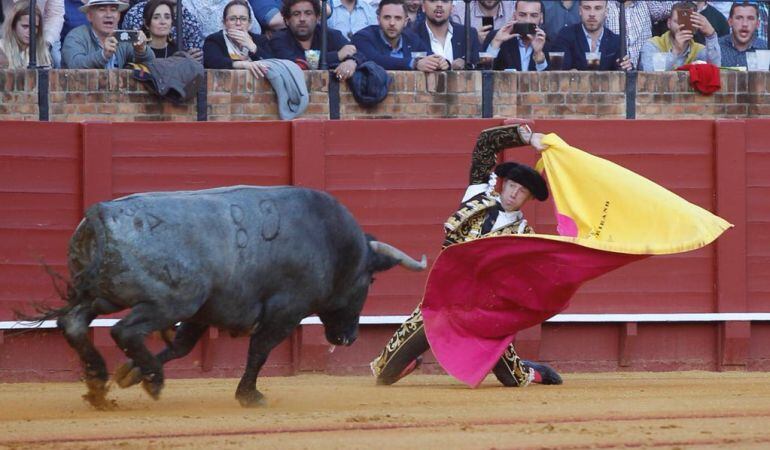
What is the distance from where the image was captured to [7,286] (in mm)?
9648

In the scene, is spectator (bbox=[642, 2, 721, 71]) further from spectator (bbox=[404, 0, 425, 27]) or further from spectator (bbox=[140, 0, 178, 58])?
spectator (bbox=[140, 0, 178, 58])

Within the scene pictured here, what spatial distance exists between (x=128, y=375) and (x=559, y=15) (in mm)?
5745

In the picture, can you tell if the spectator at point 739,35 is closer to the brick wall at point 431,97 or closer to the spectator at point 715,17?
the spectator at point 715,17

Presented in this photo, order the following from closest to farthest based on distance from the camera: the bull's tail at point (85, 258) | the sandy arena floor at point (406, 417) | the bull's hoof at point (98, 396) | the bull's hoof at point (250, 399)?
the sandy arena floor at point (406, 417) → the bull's tail at point (85, 258) → the bull's hoof at point (98, 396) → the bull's hoof at point (250, 399)

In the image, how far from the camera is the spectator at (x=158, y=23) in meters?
10.1

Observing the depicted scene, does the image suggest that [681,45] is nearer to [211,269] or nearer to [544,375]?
[544,375]

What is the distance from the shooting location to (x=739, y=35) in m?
11.2

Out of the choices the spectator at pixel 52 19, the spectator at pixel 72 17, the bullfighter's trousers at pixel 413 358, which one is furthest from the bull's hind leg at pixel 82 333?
the spectator at pixel 72 17

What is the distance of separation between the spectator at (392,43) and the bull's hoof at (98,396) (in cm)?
377

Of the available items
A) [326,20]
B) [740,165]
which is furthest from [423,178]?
[740,165]

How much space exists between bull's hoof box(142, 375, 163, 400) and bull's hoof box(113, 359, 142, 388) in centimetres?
4

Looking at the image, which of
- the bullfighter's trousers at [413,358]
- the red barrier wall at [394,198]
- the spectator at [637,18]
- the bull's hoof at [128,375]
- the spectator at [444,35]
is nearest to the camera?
the bull's hoof at [128,375]

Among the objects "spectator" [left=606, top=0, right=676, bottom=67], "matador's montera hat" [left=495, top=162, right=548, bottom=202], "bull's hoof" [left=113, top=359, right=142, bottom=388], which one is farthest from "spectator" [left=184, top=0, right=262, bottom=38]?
"bull's hoof" [left=113, top=359, right=142, bottom=388]

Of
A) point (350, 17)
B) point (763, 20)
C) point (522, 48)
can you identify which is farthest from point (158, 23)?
point (763, 20)
